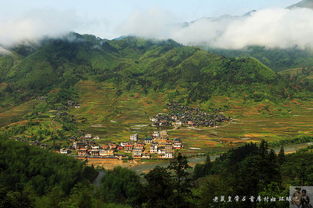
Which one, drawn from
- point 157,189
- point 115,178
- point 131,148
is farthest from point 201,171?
point 157,189

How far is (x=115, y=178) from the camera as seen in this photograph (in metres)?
57.4

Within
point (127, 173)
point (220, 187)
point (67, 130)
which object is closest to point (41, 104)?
point (67, 130)

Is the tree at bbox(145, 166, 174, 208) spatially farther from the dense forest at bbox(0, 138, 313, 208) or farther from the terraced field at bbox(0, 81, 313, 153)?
the terraced field at bbox(0, 81, 313, 153)

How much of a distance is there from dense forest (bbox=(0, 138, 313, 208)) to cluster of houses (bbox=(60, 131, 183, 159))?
613 inches

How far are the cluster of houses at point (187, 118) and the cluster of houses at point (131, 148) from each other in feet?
97.2

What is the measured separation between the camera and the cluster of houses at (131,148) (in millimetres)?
81750

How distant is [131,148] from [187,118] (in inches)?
2173

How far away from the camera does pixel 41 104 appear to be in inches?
6378

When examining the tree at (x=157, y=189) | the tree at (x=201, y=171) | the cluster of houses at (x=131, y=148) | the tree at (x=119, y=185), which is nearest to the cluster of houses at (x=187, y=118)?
the cluster of houses at (x=131, y=148)

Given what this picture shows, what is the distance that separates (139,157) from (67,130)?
42.7 meters

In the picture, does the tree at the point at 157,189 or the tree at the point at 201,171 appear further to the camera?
the tree at the point at 201,171

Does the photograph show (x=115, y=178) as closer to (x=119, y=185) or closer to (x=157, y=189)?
(x=119, y=185)

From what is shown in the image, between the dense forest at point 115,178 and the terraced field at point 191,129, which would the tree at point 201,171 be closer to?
the dense forest at point 115,178

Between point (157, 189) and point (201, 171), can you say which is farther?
point (201, 171)
